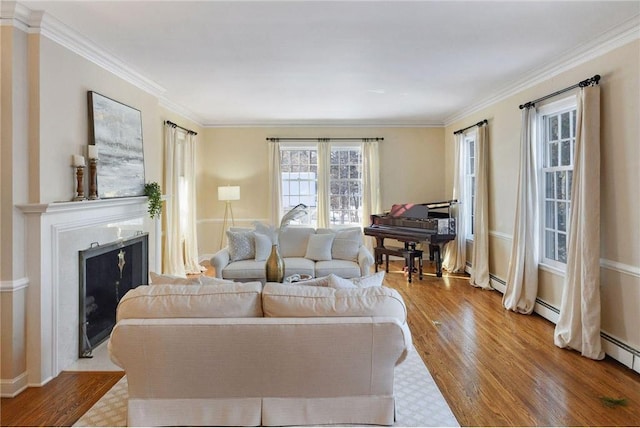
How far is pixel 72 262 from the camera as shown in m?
3.36

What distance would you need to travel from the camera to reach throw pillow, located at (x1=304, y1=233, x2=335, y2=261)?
17.6 ft

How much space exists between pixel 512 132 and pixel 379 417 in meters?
4.23

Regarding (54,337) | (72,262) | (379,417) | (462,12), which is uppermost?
(462,12)

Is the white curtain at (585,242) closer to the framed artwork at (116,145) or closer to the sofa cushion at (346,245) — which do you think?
the sofa cushion at (346,245)

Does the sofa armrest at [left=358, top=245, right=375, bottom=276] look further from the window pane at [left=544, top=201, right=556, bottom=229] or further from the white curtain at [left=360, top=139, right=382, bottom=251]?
the white curtain at [left=360, top=139, right=382, bottom=251]

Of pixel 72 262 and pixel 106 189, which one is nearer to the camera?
pixel 72 262

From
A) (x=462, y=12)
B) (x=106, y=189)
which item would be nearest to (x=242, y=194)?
(x=106, y=189)

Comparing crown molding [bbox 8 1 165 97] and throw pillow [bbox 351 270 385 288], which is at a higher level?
crown molding [bbox 8 1 165 97]

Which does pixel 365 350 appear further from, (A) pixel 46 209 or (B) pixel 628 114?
(B) pixel 628 114

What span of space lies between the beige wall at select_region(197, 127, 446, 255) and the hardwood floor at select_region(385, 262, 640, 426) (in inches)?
144

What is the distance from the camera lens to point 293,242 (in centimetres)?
560

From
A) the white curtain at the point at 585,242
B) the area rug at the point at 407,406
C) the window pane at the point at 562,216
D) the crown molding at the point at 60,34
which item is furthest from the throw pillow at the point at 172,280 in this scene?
the window pane at the point at 562,216

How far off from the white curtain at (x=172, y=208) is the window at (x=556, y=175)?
4.78 metres

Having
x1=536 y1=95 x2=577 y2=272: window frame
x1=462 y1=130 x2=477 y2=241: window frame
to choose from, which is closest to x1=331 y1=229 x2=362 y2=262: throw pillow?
x1=536 y1=95 x2=577 y2=272: window frame
